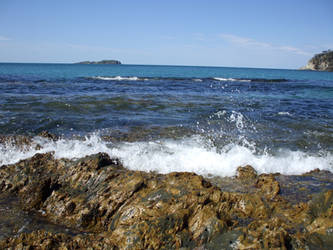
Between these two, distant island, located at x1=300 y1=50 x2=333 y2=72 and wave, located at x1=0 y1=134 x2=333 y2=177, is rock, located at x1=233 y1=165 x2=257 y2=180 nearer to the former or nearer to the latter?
wave, located at x1=0 y1=134 x2=333 y2=177

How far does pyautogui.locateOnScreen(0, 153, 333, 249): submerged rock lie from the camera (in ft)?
9.96

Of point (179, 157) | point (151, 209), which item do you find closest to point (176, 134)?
point (179, 157)

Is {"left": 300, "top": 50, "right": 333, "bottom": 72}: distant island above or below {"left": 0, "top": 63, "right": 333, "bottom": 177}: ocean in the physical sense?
above

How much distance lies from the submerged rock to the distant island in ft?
432

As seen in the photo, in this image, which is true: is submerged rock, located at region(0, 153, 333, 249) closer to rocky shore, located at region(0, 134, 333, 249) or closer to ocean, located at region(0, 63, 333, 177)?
rocky shore, located at region(0, 134, 333, 249)

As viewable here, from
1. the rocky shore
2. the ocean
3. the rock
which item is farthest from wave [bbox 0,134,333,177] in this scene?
the rocky shore

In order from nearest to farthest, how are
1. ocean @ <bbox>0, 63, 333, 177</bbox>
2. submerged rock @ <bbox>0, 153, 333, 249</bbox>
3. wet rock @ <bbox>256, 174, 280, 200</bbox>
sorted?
submerged rock @ <bbox>0, 153, 333, 249</bbox> → wet rock @ <bbox>256, 174, 280, 200</bbox> → ocean @ <bbox>0, 63, 333, 177</bbox>

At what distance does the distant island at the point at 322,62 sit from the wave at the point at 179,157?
129 meters

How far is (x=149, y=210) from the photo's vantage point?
3520 mm

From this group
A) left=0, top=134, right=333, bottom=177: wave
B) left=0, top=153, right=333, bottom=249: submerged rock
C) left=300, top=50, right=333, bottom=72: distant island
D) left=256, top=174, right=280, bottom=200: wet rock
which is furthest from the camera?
left=300, top=50, right=333, bottom=72: distant island

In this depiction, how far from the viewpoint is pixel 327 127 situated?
10.0 metres

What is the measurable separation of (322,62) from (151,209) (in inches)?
5403

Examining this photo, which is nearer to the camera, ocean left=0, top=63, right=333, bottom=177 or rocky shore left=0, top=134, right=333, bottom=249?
rocky shore left=0, top=134, right=333, bottom=249

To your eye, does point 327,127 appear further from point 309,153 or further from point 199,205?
point 199,205
